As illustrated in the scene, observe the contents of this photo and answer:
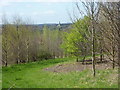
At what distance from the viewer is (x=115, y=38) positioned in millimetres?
3176

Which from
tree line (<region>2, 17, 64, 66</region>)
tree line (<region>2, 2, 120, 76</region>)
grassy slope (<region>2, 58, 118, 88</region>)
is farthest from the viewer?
tree line (<region>2, 17, 64, 66</region>)

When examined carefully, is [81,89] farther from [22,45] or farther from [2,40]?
[22,45]

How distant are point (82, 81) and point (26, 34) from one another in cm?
1642

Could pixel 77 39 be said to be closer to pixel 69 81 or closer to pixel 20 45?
pixel 69 81

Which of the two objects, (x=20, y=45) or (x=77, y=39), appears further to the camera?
(x=20, y=45)

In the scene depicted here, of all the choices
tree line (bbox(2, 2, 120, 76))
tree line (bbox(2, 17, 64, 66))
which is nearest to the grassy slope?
tree line (bbox(2, 2, 120, 76))

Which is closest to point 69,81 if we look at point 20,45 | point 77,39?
point 77,39

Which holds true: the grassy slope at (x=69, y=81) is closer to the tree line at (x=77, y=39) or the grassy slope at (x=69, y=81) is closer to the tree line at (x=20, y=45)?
the tree line at (x=77, y=39)

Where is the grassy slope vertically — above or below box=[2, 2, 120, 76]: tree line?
below

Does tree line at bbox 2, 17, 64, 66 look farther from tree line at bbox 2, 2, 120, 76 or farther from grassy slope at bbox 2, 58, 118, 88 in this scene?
grassy slope at bbox 2, 58, 118, 88

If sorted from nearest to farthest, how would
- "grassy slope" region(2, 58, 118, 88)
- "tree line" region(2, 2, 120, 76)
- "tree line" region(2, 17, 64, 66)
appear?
"tree line" region(2, 2, 120, 76)
"grassy slope" region(2, 58, 118, 88)
"tree line" region(2, 17, 64, 66)

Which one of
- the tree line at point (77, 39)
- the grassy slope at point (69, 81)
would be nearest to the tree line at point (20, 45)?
the tree line at point (77, 39)

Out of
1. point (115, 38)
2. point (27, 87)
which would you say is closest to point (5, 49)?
point (27, 87)

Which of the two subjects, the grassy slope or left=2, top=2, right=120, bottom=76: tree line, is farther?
the grassy slope
